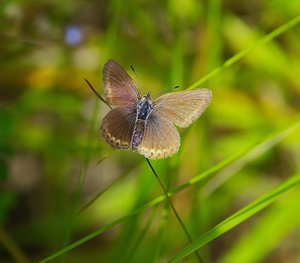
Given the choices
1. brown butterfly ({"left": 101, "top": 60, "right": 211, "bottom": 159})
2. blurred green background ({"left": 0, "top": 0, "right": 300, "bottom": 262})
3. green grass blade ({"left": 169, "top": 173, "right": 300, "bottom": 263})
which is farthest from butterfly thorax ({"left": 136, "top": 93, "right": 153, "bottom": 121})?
blurred green background ({"left": 0, "top": 0, "right": 300, "bottom": 262})

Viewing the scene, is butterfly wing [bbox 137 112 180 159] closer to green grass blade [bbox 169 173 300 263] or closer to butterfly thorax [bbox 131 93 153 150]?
butterfly thorax [bbox 131 93 153 150]

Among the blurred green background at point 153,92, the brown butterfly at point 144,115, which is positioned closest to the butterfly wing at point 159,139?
the brown butterfly at point 144,115

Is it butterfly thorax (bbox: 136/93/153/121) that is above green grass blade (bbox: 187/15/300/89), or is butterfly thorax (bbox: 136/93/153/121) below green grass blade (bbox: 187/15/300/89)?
below

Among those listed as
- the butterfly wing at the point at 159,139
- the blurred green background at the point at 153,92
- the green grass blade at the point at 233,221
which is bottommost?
the green grass blade at the point at 233,221

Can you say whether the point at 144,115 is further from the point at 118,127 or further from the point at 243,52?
the point at 243,52

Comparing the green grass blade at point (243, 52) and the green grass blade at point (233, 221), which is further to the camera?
the green grass blade at point (243, 52)

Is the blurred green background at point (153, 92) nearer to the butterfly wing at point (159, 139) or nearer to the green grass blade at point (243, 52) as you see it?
the green grass blade at point (243, 52)

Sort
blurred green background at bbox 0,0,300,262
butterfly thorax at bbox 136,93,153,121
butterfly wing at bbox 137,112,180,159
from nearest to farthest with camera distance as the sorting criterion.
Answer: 1. butterfly wing at bbox 137,112,180,159
2. butterfly thorax at bbox 136,93,153,121
3. blurred green background at bbox 0,0,300,262

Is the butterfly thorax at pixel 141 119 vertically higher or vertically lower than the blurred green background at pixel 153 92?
lower

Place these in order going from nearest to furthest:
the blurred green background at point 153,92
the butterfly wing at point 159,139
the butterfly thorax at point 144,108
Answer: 1. the butterfly wing at point 159,139
2. the butterfly thorax at point 144,108
3. the blurred green background at point 153,92
